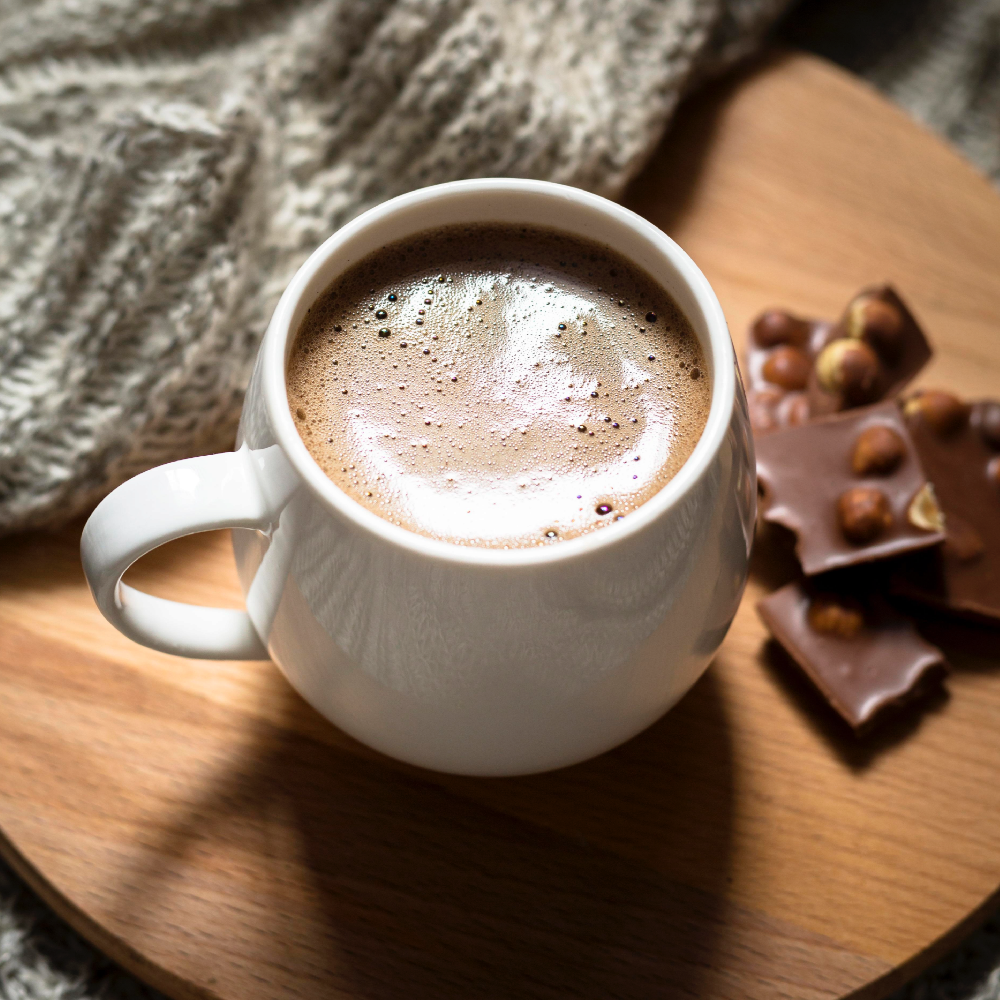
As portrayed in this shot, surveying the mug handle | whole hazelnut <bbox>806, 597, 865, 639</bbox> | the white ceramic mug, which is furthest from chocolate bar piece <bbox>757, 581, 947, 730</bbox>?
the mug handle

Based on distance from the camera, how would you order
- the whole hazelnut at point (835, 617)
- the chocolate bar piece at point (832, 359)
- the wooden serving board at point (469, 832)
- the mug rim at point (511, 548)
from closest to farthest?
the mug rim at point (511, 548) < the wooden serving board at point (469, 832) < the whole hazelnut at point (835, 617) < the chocolate bar piece at point (832, 359)

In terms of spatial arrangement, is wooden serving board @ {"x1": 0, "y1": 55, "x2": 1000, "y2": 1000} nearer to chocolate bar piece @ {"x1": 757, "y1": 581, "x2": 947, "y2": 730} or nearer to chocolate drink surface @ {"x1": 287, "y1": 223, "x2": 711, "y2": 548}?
chocolate bar piece @ {"x1": 757, "y1": 581, "x2": 947, "y2": 730}

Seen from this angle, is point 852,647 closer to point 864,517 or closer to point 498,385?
point 864,517

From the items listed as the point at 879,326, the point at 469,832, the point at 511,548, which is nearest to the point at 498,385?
the point at 511,548

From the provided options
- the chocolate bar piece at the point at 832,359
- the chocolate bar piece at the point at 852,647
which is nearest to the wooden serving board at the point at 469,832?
the chocolate bar piece at the point at 852,647

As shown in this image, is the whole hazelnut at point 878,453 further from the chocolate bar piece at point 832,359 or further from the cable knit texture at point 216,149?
the cable knit texture at point 216,149

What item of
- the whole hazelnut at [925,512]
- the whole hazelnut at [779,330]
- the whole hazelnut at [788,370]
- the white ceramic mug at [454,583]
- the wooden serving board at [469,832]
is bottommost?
the wooden serving board at [469,832]

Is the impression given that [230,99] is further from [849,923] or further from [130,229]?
[849,923]

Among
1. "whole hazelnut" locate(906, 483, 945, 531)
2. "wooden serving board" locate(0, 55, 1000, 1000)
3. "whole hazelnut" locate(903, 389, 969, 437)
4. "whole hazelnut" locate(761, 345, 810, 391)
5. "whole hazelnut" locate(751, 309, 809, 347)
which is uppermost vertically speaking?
"whole hazelnut" locate(751, 309, 809, 347)
